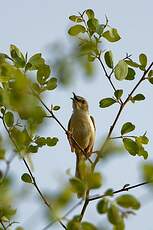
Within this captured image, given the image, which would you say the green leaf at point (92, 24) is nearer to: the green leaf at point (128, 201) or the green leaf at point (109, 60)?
the green leaf at point (109, 60)

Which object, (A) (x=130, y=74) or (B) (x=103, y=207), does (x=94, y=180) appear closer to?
(B) (x=103, y=207)

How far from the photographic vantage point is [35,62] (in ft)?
9.37

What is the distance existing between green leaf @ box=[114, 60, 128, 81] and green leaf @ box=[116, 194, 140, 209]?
4.68ft

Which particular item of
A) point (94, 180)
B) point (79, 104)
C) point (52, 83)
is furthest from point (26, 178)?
point (79, 104)

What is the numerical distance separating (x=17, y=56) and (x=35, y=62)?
0.33 ft

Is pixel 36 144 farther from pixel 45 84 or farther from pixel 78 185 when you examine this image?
pixel 78 185

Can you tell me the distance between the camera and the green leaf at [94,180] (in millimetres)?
1713

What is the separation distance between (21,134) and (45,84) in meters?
0.72

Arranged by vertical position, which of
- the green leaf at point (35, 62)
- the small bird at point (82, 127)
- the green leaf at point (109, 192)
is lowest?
the small bird at point (82, 127)

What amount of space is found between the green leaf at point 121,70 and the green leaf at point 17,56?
63cm

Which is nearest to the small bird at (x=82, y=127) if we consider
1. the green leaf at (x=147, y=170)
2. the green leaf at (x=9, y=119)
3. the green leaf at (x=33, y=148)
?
the green leaf at (x=33, y=148)

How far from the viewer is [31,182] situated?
9.76ft

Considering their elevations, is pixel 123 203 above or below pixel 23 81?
below

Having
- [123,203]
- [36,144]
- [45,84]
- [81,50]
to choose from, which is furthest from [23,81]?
[36,144]
